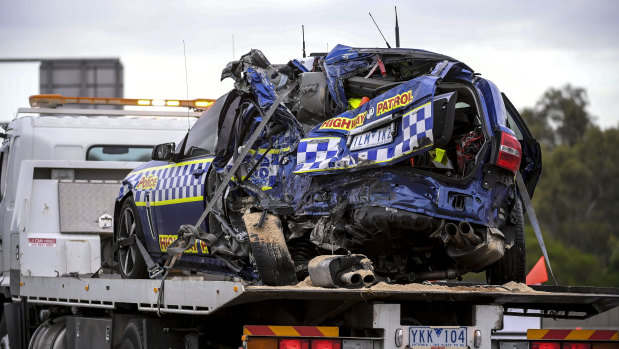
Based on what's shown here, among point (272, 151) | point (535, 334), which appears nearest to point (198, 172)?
point (272, 151)

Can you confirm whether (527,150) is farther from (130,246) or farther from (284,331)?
(130,246)

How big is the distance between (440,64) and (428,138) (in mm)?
751

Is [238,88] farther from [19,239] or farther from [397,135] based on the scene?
[19,239]

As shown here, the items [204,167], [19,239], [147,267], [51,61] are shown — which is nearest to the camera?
[204,167]

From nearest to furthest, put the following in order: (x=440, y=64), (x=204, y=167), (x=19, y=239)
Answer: (x=440, y=64) < (x=204, y=167) < (x=19, y=239)

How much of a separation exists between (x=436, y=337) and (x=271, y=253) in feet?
4.06

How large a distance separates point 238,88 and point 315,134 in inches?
34.9

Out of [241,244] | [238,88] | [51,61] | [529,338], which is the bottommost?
[529,338]

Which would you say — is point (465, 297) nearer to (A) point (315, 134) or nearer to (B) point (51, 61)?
(A) point (315, 134)

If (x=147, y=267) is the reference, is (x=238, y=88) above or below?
above

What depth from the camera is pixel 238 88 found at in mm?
8281

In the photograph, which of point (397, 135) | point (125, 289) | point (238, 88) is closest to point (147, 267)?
point (125, 289)

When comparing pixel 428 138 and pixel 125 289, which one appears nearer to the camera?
pixel 428 138

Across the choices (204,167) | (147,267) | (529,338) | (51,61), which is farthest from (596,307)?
(51,61)
